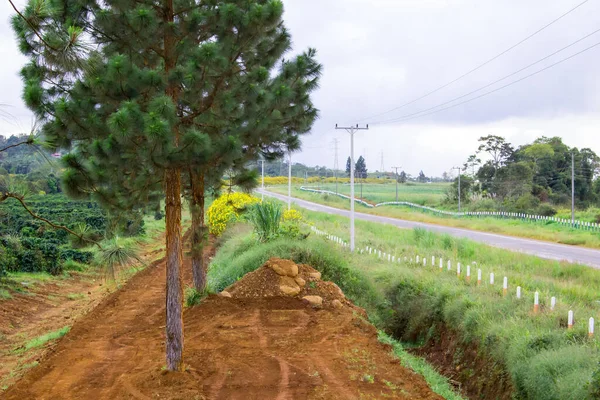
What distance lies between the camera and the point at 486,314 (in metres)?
9.37

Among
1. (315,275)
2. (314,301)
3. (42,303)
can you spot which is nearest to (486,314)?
(314,301)

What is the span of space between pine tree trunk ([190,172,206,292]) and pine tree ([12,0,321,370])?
6.29 ft

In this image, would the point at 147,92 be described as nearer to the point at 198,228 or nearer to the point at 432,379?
the point at 198,228

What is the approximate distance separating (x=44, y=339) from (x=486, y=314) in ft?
26.2

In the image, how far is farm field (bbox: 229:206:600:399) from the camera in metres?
7.02

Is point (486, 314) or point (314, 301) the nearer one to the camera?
point (486, 314)

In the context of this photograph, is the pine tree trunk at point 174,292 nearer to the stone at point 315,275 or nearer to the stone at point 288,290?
the stone at point 288,290

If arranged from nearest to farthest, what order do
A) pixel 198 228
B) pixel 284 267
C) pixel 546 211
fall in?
pixel 198 228
pixel 284 267
pixel 546 211

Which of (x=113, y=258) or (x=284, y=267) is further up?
(x=113, y=258)

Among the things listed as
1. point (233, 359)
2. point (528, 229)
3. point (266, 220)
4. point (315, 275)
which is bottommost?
point (528, 229)

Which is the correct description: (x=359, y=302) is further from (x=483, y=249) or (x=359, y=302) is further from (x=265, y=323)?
(x=483, y=249)

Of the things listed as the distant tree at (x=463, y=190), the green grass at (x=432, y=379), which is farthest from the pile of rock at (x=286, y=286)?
the distant tree at (x=463, y=190)

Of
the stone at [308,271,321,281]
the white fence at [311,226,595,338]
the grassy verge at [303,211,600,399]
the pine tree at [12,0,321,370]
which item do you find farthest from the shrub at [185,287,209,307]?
the white fence at [311,226,595,338]

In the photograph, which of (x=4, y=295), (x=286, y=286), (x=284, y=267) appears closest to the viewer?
(x=286, y=286)
